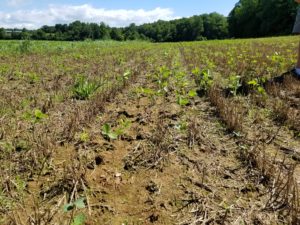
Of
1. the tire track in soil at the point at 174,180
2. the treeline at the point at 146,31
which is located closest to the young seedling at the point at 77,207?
the tire track in soil at the point at 174,180

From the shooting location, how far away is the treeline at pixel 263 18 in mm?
53719

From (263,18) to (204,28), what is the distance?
37358 mm

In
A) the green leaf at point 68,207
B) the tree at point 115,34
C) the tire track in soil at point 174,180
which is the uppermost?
the green leaf at point 68,207

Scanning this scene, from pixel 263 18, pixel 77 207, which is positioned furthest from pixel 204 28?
pixel 77 207

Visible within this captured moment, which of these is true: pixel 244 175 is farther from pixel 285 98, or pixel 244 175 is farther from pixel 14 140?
pixel 285 98

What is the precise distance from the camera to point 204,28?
9519 cm

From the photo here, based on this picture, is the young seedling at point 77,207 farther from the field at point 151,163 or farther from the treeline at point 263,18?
the treeline at point 263,18

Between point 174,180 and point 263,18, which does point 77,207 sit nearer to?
point 174,180

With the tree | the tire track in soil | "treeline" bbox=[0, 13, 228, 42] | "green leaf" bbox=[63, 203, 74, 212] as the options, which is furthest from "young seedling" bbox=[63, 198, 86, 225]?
the tree

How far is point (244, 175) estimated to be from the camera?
265 centimetres

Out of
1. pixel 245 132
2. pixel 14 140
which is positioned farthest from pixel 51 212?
pixel 245 132

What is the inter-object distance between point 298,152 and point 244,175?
79 centimetres

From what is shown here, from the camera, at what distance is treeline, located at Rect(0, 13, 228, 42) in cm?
7331

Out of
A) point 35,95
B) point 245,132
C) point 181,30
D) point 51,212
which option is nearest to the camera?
point 51,212
